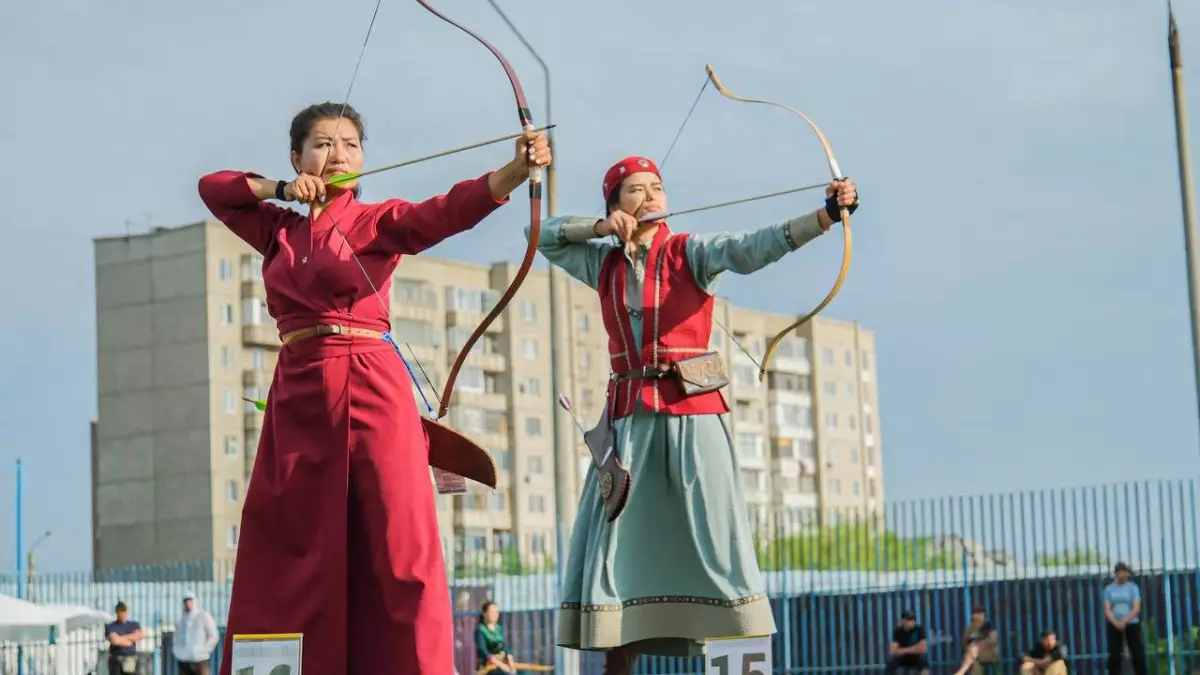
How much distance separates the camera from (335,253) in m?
6.21

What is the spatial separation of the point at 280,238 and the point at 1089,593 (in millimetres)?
14252

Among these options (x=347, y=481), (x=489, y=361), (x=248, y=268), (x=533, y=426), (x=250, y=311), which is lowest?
(x=347, y=481)

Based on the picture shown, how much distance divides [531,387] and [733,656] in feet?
248

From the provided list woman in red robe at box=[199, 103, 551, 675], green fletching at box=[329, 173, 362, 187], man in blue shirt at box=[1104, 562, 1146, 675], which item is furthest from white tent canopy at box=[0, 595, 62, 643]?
green fletching at box=[329, 173, 362, 187]

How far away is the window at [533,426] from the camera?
81688 millimetres

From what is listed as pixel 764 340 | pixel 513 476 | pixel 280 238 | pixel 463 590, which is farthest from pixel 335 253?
pixel 764 340

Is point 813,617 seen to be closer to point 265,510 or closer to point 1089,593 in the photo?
point 1089,593

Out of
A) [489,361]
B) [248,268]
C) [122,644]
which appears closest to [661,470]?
[122,644]

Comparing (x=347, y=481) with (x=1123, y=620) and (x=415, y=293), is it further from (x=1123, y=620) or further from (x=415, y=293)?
(x=415, y=293)

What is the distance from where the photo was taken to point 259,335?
241 ft

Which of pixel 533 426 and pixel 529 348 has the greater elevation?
pixel 529 348

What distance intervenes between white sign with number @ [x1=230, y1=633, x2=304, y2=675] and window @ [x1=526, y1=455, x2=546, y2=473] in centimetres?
7604

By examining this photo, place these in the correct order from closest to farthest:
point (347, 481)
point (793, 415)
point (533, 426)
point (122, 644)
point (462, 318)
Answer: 1. point (347, 481)
2. point (122, 644)
3. point (462, 318)
4. point (533, 426)
5. point (793, 415)

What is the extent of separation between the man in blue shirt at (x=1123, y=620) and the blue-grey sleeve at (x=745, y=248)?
10.7 meters
